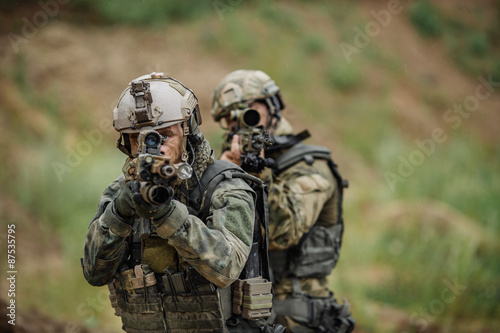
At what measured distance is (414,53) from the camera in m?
16.4

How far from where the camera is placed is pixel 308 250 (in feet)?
14.9

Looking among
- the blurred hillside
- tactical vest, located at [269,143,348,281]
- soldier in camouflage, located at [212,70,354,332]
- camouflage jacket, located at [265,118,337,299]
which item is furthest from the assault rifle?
the blurred hillside

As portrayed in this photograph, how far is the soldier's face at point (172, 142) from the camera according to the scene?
3.00 m

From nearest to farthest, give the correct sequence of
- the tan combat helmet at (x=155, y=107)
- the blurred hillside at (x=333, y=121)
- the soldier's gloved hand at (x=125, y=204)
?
the soldier's gloved hand at (x=125, y=204) < the tan combat helmet at (x=155, y=107) < the blurred hillside at (x=333, y=121)

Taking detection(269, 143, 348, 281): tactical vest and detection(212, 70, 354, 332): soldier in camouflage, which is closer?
detection(212, 70, 354, 332): soldier in camouflage

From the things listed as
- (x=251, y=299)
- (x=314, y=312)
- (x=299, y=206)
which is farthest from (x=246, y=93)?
(x=251, y=299)

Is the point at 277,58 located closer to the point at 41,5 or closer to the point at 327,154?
the point at 41,5

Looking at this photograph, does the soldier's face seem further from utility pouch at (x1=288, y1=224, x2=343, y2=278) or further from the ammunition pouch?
the ammunition pouch
